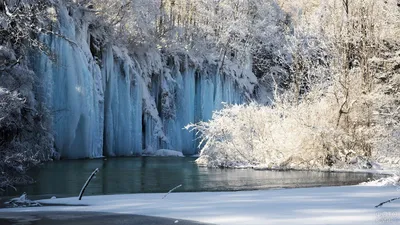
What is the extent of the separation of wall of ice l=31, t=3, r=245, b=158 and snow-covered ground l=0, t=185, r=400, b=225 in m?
7.63

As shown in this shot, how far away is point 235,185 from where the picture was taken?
39.1 feet

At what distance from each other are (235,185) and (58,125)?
476 inches

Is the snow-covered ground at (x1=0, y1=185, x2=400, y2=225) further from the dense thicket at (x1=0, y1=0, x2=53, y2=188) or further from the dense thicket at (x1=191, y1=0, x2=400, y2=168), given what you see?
the dense thicket at (x1=191, y1=0, x2=400, y2=168)

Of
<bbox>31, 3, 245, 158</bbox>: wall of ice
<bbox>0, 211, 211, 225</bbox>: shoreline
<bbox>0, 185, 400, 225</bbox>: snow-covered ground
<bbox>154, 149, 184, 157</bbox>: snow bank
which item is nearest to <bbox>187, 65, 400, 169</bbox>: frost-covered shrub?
<bbox>31, 3, 245, 158</bbox>: wall of ice

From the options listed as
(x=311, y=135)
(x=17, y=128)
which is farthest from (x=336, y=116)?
(x=17, y=128)

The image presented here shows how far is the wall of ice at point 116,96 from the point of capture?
22.0 m

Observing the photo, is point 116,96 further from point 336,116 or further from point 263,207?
point 263,207

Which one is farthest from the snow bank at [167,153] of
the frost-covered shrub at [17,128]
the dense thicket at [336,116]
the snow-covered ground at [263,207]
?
the snow-covered ground at [263,207]

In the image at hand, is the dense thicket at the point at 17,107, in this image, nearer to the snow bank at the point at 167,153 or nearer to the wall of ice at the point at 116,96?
the wall of ice at the point at 116,96

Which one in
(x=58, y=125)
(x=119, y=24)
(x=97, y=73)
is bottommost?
(x=58, y=125)

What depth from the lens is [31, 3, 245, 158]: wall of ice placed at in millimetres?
22016

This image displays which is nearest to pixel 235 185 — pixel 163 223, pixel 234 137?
pixel 163 223

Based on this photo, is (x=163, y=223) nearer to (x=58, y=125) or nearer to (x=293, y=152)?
(x=293, y=152)

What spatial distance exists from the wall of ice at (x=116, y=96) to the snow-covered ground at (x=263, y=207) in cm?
763
